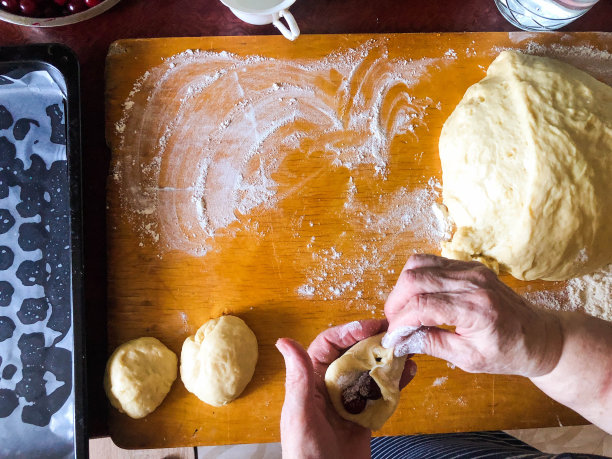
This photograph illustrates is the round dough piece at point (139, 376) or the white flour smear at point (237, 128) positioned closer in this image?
the round dough piece at point (139, 376)

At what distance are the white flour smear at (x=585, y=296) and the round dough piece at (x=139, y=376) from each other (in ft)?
3.41

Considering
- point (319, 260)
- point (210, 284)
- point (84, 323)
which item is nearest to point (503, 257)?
point (319, 260)

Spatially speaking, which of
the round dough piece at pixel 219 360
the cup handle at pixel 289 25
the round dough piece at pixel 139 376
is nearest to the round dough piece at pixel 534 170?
the cup handle at pixel 289 25

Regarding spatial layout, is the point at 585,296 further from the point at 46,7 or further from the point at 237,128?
the point at 46,7

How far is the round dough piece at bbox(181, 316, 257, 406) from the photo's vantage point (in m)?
1.19

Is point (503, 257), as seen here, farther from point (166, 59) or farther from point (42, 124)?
point (42, 124)

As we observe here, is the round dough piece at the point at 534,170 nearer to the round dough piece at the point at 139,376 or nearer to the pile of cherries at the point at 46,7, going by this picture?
the round dough piece at the point at 139,376

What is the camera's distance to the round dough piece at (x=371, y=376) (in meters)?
1.07

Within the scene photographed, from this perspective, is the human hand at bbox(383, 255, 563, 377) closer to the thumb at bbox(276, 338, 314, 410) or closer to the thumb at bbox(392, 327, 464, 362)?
the thumb at bbox(392, 327, 464, 362)

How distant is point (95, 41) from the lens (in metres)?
1.35

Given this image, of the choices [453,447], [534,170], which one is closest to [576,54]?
[534,170]

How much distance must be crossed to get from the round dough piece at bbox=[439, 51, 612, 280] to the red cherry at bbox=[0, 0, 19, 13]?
1228 millimetres

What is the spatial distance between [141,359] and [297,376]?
468 millimetres

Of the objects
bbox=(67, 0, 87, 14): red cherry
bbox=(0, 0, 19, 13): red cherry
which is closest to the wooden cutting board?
bbox=(67, 0, 87, 14): red cherry
